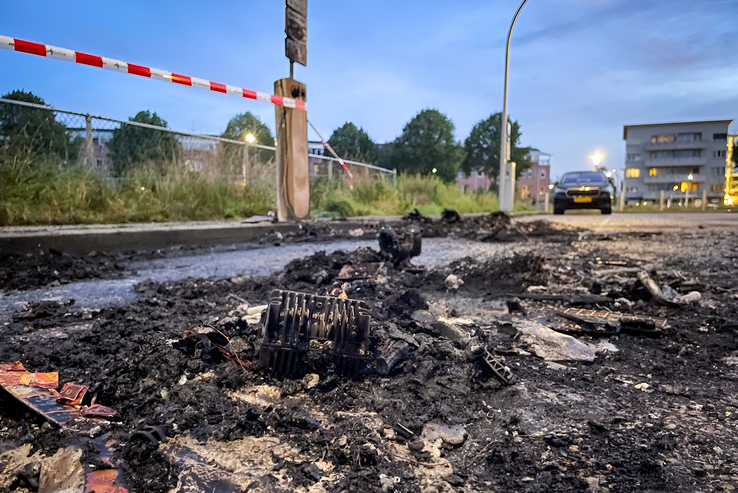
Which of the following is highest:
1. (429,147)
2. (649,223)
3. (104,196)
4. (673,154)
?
(673,154)

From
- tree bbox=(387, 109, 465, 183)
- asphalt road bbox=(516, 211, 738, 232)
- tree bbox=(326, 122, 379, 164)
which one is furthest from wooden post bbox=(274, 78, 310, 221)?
tree bbox=(387, 109, 465, 183)

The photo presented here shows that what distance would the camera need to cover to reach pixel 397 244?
513 centimetres

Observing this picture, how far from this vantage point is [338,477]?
143cm

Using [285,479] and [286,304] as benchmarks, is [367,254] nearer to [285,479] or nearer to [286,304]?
[286,304]

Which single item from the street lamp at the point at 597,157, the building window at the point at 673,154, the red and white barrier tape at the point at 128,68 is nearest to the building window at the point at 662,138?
the building window at the point at 673,154

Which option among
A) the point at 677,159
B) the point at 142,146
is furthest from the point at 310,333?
the point at 677,159

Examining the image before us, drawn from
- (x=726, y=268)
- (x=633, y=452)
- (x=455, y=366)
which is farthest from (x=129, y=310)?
(x=726, y=268)

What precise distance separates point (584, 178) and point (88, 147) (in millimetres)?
16203

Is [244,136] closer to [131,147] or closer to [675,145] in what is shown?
[131,147]

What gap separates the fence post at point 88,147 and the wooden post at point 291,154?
349 centimetres

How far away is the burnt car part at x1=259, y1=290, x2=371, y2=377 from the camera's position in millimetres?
2125

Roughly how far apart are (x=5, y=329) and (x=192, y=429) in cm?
204

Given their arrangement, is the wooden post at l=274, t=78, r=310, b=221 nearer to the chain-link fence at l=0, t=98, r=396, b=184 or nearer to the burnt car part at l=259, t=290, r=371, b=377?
the chain-link fence at l=0, t=98, r=396, b=184

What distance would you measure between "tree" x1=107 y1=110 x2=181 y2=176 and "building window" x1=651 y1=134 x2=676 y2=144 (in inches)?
3466
